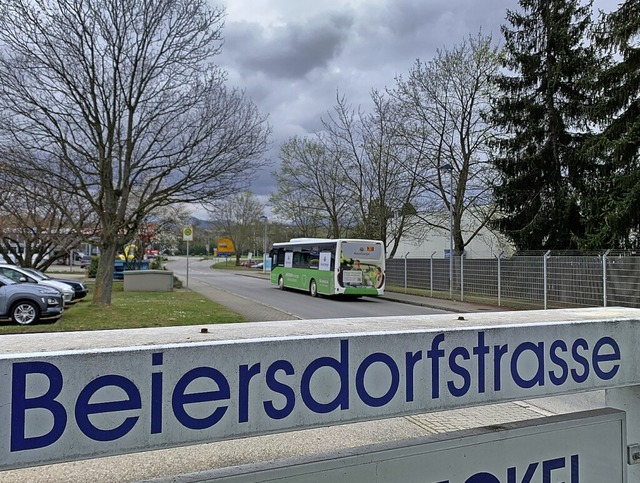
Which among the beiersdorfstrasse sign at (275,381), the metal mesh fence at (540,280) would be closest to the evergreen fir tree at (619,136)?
the metal mesh fence at (540,280)

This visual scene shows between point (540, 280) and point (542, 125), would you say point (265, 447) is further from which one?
point (542, 125)

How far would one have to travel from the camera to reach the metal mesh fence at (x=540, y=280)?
588 inches

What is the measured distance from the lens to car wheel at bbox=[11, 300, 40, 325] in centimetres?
1312

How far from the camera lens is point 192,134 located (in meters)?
15.4

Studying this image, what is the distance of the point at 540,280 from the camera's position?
1797cm

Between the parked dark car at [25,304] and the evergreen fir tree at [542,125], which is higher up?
the evergreen fir tree at [542,125]

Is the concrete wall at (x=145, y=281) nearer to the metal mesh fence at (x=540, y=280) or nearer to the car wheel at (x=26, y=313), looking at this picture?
the car wheel at (x=26, y=313)

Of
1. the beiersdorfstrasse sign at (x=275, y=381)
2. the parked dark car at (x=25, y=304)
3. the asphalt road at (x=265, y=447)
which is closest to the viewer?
the beiersdorfstrasse sign at (x=275, y=381)

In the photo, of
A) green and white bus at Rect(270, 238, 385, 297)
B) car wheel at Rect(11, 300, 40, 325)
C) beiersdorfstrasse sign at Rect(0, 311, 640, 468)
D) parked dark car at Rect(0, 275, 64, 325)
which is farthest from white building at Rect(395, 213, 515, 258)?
beiersdorfstrasse sign at Rect(0, 311, 640, 468)

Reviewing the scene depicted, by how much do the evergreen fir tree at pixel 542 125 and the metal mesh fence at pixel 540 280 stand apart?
335 centimetres

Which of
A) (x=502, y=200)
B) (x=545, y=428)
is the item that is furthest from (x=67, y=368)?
(x=502, y=200)

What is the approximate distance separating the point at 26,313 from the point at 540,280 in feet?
52.0

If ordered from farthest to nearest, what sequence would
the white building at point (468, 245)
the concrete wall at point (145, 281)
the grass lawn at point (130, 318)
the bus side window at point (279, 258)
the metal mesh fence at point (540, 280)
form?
the bus side window at point (279, 258) → the white building at point (468, 245) → the concrete wall at point (145, 281) → the metal mesh fence at point (540, 280) → the grass lawn at point (130, 318)

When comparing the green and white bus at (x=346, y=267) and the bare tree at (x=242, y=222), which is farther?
the bare tree at (x=242, y=222)
